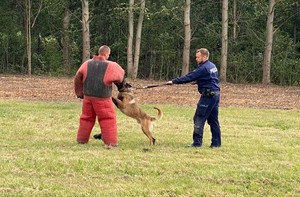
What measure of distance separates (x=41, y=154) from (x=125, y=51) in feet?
90.9

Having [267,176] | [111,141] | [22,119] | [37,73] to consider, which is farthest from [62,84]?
[267,176]

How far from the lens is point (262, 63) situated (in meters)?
34.4

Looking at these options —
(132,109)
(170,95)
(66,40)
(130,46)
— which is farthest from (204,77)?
(66,40)

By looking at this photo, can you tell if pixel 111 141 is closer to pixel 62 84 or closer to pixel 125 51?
pixel 62 84

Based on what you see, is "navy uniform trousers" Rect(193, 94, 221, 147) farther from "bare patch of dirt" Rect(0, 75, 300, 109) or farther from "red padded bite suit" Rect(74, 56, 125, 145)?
"bare patch of dirt" Rect(0, 75, 300, 109)

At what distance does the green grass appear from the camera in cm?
682

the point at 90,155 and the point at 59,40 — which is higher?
the point at 59,40

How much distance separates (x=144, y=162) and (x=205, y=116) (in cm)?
224

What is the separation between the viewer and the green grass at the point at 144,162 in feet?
22.4

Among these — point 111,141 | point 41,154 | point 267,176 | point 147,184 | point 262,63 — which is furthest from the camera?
point 262,63

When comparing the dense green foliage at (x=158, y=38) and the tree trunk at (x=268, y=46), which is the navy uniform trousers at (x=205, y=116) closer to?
the tree trunk at (x=268, y=46)

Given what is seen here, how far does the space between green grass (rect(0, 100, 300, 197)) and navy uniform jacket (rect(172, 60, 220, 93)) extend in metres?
1.11

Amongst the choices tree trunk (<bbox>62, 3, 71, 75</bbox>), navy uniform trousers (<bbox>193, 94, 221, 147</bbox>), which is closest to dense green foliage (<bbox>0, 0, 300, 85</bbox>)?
tree trunk (<bbox>62, 3, 71, 75</bbox>)

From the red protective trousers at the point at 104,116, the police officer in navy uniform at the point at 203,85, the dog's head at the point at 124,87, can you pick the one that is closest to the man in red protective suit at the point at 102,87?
the red protective trousers at the point at 104,116
